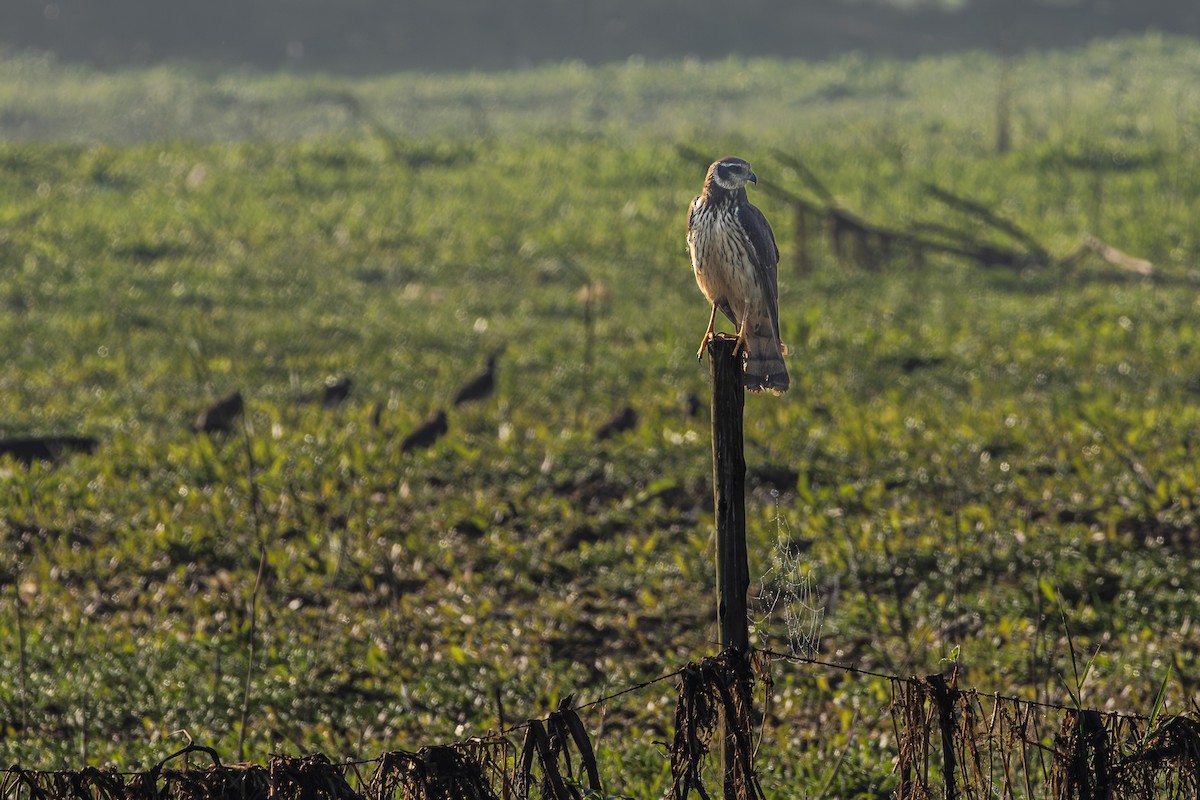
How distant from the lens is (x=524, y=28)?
41.9m

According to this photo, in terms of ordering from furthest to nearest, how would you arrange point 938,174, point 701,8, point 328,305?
point 701,8 → point 938,174 → point 328,305


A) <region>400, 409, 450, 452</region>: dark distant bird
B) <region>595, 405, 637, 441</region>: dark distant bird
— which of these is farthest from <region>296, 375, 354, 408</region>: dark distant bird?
<region>595, 405, 637, 441</region>: dark distant bird

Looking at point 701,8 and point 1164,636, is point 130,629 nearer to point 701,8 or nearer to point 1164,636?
point 1164,636

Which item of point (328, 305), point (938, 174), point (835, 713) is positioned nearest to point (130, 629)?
point (835, 713)

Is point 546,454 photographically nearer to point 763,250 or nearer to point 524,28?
point 763,250

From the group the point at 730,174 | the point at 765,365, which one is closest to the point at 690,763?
the point at 765,365

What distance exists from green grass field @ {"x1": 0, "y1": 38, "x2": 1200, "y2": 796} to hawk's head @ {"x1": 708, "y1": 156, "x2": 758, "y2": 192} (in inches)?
63.0

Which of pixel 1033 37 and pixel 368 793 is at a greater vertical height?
pixel 1033 37

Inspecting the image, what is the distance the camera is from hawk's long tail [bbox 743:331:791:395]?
5.41 meters

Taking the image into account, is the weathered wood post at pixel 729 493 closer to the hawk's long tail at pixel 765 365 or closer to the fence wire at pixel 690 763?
the fence wire at pixel 690 763

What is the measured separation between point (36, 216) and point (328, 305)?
217 inches

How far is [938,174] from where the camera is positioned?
798 inches

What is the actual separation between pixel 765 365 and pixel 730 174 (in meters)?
0.93

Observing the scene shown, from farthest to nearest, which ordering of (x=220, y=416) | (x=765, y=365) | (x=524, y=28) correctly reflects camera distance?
(x=524, y=28), (x=220, y=416), (x=765, y=365)
